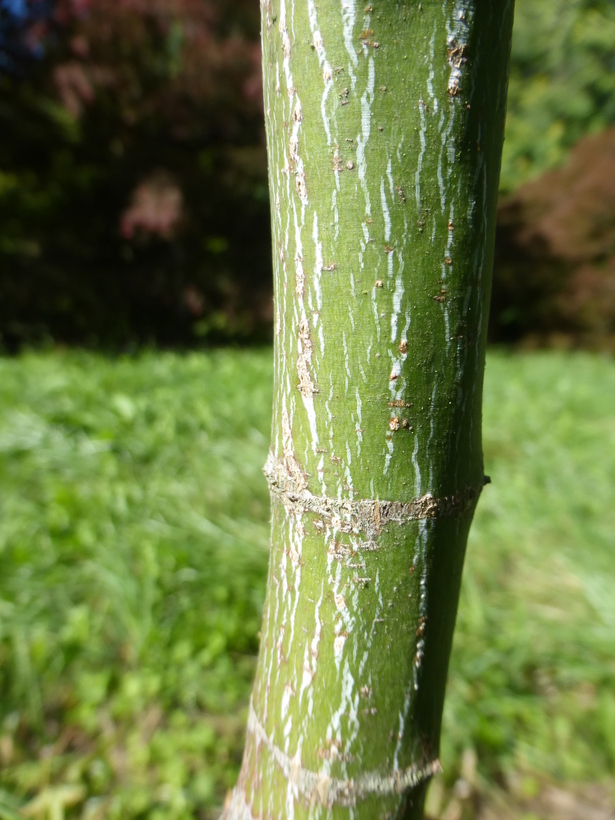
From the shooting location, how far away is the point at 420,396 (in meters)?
0.60

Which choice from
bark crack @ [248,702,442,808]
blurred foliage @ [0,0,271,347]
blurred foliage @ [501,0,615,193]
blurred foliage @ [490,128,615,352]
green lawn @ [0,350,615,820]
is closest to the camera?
bark crack @ [248,702,442,808]

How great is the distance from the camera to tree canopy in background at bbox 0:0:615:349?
21.0 ft

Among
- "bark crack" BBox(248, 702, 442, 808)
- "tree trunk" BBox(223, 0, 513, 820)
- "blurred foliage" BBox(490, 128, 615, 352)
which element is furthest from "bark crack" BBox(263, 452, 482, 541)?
"blurred foliage" BBox(490, 128, 615, 352)

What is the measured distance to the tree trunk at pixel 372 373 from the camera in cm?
53

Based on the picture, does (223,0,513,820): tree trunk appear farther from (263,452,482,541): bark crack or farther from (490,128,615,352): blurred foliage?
(490,128,615,352): blurred foliage

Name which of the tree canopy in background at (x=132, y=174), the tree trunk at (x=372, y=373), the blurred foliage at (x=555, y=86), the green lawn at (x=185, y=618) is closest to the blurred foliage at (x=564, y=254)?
the blurred foliage at (x=555, y=86)

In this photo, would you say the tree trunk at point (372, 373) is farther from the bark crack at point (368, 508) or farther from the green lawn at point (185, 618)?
the green lawn at point (185, 618)

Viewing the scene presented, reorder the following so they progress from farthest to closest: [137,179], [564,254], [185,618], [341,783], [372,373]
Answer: [564,254] → [137,179] → [185,618] → [341,783] → [372,373]

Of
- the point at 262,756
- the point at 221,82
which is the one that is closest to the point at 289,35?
the point at 262,756

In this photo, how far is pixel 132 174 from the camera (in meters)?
7.21

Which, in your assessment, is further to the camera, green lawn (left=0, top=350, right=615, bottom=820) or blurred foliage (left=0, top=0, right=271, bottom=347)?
blurred foliage (left=0, top=0, right=271, bottom=347)

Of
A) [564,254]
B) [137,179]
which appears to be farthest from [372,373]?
[564,254]

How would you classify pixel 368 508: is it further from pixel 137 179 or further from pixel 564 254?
pixel 564 254

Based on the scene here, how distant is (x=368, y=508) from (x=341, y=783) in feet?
1.19
